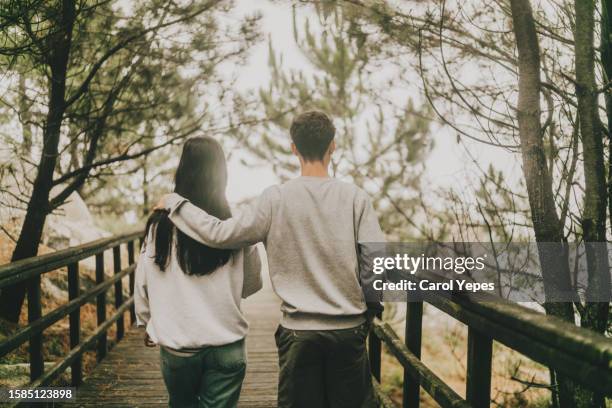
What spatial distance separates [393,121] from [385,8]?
865 centimetres

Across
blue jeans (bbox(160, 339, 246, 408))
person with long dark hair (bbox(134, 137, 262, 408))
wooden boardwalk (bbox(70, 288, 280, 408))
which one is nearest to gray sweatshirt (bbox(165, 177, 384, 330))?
person with long dark hair (bbox(134, 137, 262, 408))

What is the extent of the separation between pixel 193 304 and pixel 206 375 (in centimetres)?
31

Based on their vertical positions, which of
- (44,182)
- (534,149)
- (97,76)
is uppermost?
(97,76)

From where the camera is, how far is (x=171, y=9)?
516cm

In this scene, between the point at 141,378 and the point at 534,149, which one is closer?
the point at 534,149

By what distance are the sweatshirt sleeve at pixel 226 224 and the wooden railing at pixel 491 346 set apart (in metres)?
0.77

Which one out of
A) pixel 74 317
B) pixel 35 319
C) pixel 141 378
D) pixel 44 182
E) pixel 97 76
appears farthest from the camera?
pixel 97 76

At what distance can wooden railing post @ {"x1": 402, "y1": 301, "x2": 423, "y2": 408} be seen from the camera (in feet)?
8.29

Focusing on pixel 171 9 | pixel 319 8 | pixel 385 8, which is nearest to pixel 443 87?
pixel 385 8

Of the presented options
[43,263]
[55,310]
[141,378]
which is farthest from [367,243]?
[141,378]

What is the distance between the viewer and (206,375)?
7.29ft

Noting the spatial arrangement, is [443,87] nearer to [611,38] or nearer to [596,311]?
[611,38]

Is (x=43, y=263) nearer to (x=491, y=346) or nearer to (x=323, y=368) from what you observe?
(x=323, y=368)

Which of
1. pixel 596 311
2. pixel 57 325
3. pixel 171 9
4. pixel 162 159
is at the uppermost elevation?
pixel 171 9
